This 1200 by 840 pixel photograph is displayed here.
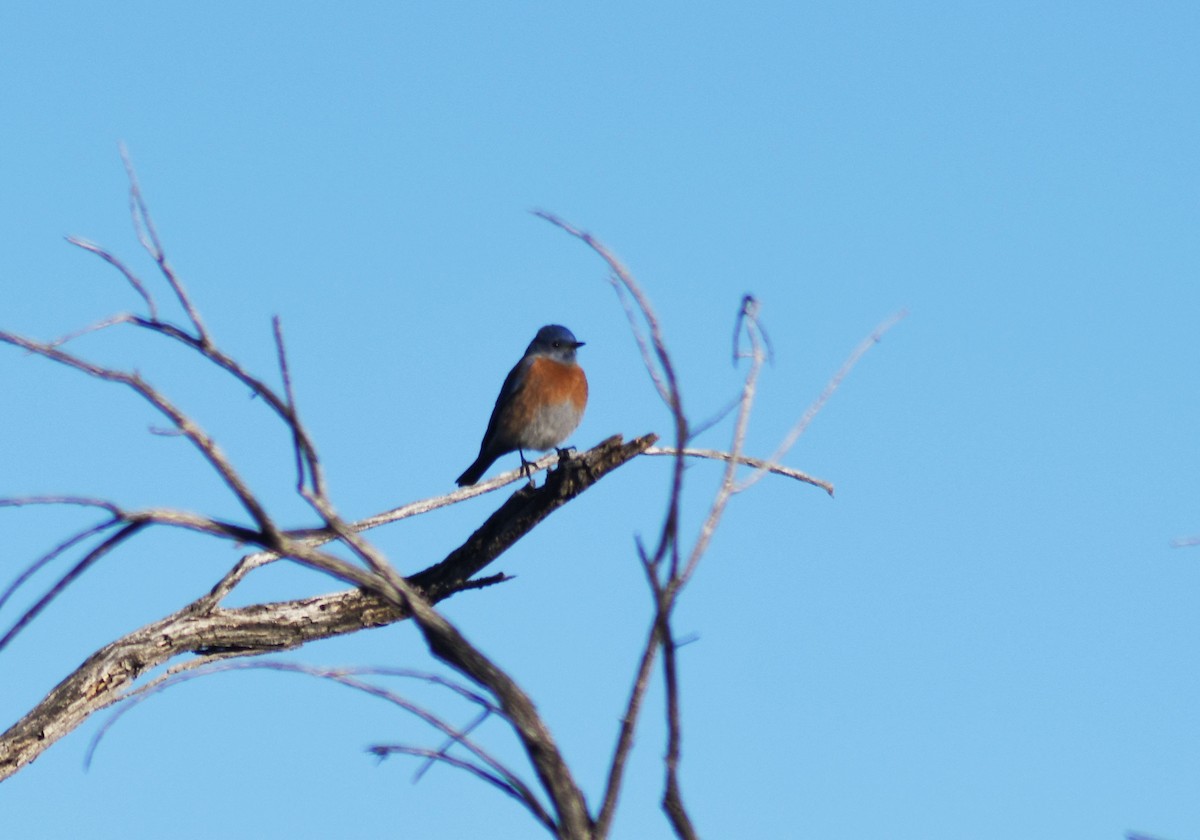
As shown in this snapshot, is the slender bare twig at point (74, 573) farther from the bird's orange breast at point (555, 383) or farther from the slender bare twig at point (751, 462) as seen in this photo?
the bird's orange breast at point (555, 383)

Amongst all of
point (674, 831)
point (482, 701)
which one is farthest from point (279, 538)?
point (674, 831)

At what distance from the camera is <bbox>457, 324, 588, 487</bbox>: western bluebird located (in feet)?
32.4

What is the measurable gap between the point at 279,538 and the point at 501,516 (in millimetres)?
3762

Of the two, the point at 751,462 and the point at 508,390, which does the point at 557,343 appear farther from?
the point at 751,462

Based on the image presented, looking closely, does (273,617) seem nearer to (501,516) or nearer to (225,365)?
(501,516)

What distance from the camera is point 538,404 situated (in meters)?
9.86

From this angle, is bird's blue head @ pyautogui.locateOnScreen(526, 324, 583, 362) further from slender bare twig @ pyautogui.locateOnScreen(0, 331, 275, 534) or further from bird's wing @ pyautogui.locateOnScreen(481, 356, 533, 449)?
slender bare twig @ pyautogui.locateOnScreen(0, 331, 275, 534)

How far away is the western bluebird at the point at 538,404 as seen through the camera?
9875 millimetres

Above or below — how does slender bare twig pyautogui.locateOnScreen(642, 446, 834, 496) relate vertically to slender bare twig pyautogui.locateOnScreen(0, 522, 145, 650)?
above

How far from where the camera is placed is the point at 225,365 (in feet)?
7.61

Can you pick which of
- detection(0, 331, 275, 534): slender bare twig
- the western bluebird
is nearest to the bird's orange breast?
the western bluebird

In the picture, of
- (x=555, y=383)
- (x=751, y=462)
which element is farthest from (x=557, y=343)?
(x=751, y=462)

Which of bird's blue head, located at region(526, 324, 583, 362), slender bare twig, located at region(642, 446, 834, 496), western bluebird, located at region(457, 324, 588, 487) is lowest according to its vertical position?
slender bare twig, located at region(642, 446, 834, 496)

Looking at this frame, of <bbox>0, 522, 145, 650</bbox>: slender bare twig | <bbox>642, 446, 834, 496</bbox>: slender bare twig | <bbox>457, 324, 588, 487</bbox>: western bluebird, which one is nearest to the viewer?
<bbox>0, 522, 145, 650</bbox>: slender bare twig
